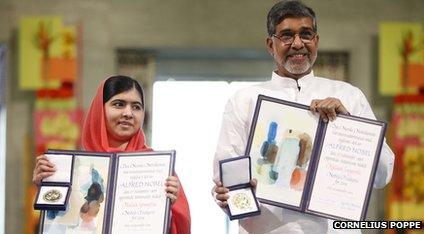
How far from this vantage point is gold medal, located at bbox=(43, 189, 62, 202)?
2537 mm

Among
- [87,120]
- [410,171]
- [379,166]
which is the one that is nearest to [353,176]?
[379,166]

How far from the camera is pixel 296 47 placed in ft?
8.46

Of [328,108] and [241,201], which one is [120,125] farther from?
[328,108]

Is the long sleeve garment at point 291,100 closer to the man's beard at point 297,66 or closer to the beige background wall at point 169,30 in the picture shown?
the man's beard at point 297,66

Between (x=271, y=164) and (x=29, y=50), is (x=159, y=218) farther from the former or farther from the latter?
(x=29, y=50)

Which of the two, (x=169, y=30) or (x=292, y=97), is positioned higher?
(x=169, y=30)

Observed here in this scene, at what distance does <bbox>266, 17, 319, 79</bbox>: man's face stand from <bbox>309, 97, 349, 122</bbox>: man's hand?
15cm

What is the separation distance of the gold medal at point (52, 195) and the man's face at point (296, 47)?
2.81 ft

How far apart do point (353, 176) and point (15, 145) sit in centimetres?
372

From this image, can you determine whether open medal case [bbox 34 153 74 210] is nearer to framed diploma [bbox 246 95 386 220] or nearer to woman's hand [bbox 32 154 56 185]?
woman's hand [bbox 32 154 56 185]

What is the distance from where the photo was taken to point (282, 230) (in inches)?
103

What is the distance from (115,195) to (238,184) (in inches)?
16.3

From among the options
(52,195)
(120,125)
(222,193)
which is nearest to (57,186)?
(52,195)

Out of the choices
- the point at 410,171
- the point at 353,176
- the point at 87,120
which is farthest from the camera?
the point at 410,171
